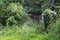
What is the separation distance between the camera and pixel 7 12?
378 inches

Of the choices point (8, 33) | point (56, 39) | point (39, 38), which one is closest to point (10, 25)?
point (8, 33)

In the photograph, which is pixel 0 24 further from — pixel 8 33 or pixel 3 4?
pixel 8 33

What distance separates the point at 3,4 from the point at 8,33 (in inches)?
104

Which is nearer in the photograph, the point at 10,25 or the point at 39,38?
the point at 39,38

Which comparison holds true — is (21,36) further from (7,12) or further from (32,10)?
(32,10)

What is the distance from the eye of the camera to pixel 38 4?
1517 cm

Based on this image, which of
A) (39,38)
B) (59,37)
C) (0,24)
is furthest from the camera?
(0,24)

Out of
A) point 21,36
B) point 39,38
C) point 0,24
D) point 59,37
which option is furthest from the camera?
point 0,24

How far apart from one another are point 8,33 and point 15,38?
3.24 feet

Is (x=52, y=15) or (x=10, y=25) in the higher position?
(x=52, y=15)

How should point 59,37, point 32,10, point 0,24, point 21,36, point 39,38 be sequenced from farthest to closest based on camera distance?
1. point 32,10
2. point 0,24
3. point 21,36
4. point 39,38
5. point 59,37

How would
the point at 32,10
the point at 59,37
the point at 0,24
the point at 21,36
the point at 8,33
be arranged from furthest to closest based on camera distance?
the point at 32,10 → the point at 0,24 → the point at 8,33 → the point at 21,36 → the point at 59,37

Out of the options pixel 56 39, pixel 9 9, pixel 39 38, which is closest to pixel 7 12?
pixel 9 9

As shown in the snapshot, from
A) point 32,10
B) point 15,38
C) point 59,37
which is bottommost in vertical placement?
point 32,10
